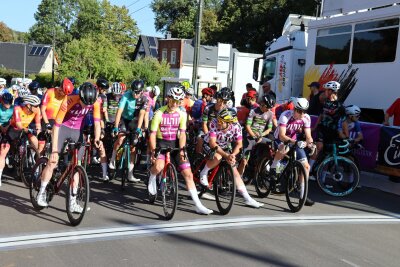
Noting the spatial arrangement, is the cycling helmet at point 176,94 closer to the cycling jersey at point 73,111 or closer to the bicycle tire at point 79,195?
the cycling jersey at point 73,111

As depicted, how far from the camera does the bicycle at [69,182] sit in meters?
6.02

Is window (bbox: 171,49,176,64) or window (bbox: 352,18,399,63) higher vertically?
window (bbox: 171,49,176,64)

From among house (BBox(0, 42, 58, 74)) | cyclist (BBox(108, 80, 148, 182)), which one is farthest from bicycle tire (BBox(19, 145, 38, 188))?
house (BBox(0, 42, 58, 74))

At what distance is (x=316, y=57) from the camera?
13.9 m

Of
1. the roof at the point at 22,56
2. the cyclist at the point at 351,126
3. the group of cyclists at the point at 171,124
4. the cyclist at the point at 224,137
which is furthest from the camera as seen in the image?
the roof at the point at 22,56

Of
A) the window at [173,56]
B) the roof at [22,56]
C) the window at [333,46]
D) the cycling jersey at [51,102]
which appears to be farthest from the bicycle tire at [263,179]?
the roof at [22,56]

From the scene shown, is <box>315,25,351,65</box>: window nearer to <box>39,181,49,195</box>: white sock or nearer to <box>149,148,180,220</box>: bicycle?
<box>149,148,180,220</box>: bicycle

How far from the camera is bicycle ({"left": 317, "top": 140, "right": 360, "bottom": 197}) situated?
28.4ft

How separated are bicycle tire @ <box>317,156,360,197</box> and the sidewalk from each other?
122 cm

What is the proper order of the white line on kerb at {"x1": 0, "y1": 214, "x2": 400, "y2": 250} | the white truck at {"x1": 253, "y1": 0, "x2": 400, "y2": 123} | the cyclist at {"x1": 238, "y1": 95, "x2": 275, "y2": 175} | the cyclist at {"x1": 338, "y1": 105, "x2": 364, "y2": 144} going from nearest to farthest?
the white line on kerb at {"x1": 0, "y1": 214, "x2": 400, "y2": 250}
the cyclist at {"x1": 238, "y1": 95, "x2": 275, "y2": 175}
the cyclist at {"x1": 338, "y1": 105, "x2": 364, "y2": 144}
the white truck at {"x1": 253, "y1": 0, "x2": 400, "y2": 123}

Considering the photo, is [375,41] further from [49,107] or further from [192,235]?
[192,235]

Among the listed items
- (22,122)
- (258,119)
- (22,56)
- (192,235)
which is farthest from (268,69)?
(22,56)

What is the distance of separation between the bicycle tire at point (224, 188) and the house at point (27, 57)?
8439cm

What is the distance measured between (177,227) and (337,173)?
12.4ft
